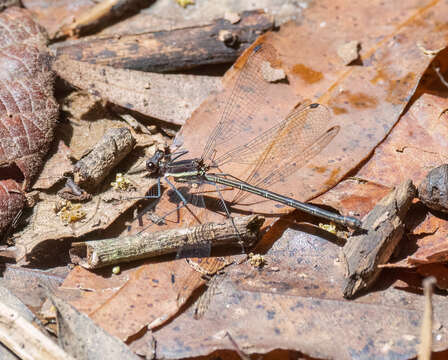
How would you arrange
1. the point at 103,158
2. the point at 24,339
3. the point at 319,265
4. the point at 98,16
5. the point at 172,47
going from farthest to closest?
the point at 98,16
the point at 172,47
the point at 103,158
the point at 319,265
the point at 24,339

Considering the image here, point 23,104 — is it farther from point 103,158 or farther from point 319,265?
point 319,265

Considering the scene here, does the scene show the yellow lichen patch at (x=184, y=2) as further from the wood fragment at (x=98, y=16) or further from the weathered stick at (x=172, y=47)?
the weathered stick at (x=172, y=47)

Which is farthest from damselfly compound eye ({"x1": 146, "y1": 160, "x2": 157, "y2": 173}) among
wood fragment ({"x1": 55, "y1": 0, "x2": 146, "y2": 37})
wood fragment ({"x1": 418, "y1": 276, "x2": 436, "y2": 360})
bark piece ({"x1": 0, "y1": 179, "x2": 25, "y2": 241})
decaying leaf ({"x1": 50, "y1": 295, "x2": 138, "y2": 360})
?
wood fragment ({"x1": 418, "y1": 276, "x2": 436, "y2": 360})

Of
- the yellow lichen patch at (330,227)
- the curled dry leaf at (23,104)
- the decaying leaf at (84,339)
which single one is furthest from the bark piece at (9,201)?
the yellow lichen patch at (330,227)

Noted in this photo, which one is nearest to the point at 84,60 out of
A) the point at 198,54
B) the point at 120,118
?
the point at 120,118

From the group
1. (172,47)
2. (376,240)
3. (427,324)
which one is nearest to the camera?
(427,324)

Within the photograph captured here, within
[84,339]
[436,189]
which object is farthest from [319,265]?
[84,339]

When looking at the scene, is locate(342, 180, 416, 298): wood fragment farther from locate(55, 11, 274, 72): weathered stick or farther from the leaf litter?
locate(55, 11, 274, 72): weathered stick
